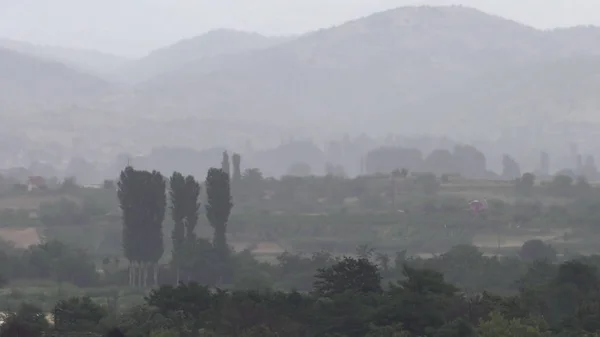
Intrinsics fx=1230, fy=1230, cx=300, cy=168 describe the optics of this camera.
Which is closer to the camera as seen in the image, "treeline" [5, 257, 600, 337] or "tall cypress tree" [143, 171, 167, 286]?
"treeline" [5, 257, 600, 337]

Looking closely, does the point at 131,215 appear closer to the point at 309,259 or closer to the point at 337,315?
the point at 309,259

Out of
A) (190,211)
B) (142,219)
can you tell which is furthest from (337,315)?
(190,211)

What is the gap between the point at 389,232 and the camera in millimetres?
90750

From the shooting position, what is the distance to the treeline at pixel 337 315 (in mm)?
34469

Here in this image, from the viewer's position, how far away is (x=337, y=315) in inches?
1442

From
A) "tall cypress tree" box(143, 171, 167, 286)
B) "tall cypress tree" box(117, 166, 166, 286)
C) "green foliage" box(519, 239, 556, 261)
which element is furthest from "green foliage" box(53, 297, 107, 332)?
"green foliage" box(519, 239, 556, 261)

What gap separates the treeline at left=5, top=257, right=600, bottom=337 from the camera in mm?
34469

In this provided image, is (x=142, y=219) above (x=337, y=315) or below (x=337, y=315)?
above

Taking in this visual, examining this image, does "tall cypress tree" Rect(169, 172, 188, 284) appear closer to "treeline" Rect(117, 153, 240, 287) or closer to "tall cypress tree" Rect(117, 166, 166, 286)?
"treeline" Rect(117, 153, 240, 287)

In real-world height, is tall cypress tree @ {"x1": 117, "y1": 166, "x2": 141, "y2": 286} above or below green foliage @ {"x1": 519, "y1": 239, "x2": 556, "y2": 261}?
above

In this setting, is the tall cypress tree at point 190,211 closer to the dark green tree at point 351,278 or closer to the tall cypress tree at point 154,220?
the tall cypress tree at point 154,220

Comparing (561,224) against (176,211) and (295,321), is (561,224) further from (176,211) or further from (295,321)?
(295,321)

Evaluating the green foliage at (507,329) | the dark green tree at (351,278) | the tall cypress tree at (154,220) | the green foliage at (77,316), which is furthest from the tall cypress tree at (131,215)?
the green foliage at (507,329)

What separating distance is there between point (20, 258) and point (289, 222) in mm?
28244
